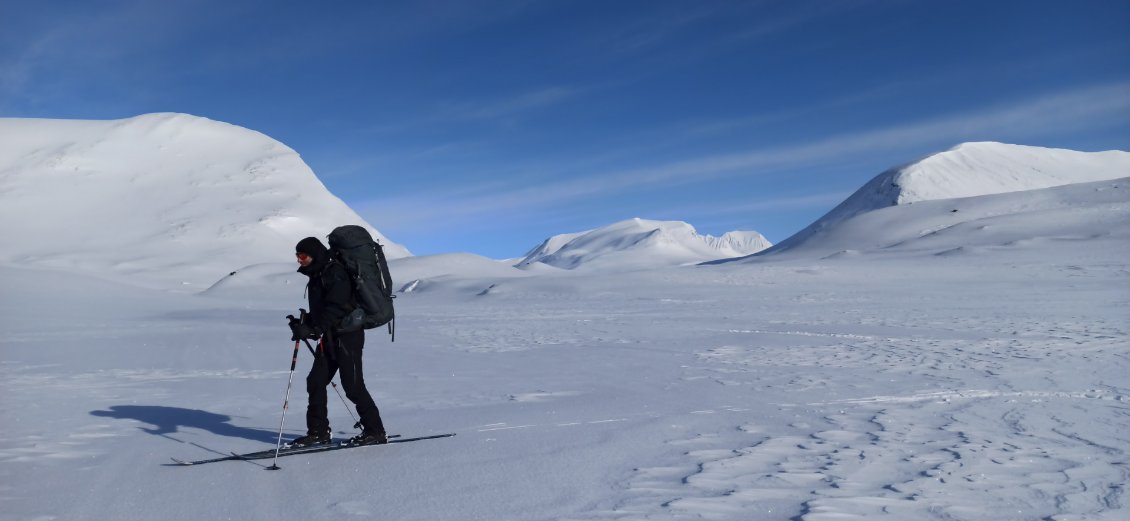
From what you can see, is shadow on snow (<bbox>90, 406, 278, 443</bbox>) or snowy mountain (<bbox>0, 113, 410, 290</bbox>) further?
snowy mountain (<bbox>0, 113, 410, 290</bbox>)

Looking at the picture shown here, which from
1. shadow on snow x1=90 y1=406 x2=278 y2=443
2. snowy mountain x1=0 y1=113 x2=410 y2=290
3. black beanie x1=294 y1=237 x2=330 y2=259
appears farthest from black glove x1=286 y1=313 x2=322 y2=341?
snowy mountain x1=0 y1=113 x2=410 y2=290

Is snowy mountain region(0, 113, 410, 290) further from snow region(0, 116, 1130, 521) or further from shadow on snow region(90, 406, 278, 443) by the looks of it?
shadow on snow region(90, 406, 278, 443)

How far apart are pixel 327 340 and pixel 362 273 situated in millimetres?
606

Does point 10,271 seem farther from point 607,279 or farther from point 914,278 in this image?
point 914,278

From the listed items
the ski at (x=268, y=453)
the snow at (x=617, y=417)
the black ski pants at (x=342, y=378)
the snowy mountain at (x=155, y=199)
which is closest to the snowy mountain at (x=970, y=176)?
the snowy mountain at (x=155, y=199)

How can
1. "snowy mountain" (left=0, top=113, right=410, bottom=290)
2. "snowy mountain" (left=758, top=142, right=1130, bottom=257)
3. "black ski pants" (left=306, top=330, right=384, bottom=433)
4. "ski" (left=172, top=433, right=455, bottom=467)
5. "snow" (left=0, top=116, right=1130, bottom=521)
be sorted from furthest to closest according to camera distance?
"snowy mountain" (left=758, top=142, right=1130, bottom=257) < "snowy mountain" (left=0, top=113, right=410, bottom=290) < "black ski pants" (left=306, top=330, right=384, bottom=433) < "ski" (left=172, top=433, right=455, bottom=467) < "snow" (left=0, top=116, right=1130, bottom=521)

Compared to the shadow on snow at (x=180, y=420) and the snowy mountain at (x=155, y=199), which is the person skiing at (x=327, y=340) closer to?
the shadow on snow at (x=180, y=420)

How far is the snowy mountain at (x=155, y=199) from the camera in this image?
9825 cm

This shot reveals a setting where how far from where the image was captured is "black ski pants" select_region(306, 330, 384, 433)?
5770 mm

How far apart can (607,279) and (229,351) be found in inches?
1016

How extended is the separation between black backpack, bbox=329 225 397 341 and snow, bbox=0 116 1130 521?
1063mm

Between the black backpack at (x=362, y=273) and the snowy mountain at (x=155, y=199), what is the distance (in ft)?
288

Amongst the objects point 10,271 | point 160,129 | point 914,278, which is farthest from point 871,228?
point 160,129

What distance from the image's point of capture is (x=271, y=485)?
4.91 metres
